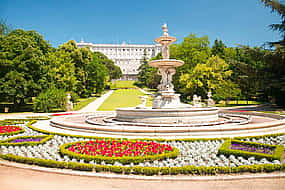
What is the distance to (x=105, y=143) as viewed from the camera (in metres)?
7.79

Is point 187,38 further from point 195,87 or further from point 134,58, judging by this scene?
point 134,58

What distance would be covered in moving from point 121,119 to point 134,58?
441 ft

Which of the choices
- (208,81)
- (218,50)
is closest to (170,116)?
(208,81)

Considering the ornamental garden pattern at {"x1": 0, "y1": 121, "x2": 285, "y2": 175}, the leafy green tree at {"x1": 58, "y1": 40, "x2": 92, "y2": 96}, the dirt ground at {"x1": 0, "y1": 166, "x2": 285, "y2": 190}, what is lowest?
the dirt ground at {"x1": 0, "y1": 166, "x2": 285, "y2": 190}

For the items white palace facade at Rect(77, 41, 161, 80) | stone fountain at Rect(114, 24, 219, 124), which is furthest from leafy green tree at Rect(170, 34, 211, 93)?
white palace facade at Rect(77, 41, 161, 80)

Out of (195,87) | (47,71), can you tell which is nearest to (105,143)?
(47,71)

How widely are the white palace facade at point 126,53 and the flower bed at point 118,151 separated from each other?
133022 millimetres

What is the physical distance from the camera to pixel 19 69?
22.5 m

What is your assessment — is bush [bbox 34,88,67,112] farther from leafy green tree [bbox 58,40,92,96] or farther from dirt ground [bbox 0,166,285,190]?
dirt ground [bbox 0,166,285,190]

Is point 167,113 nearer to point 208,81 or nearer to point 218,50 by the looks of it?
point 208,81

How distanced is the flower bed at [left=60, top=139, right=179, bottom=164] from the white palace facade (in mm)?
133022

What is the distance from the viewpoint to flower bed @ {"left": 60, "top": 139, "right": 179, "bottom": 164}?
19.6 feet

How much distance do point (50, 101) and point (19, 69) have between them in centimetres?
437

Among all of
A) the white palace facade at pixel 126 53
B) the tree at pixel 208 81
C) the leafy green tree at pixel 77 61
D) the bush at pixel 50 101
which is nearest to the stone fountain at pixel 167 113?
the bush at pixel 50 101
